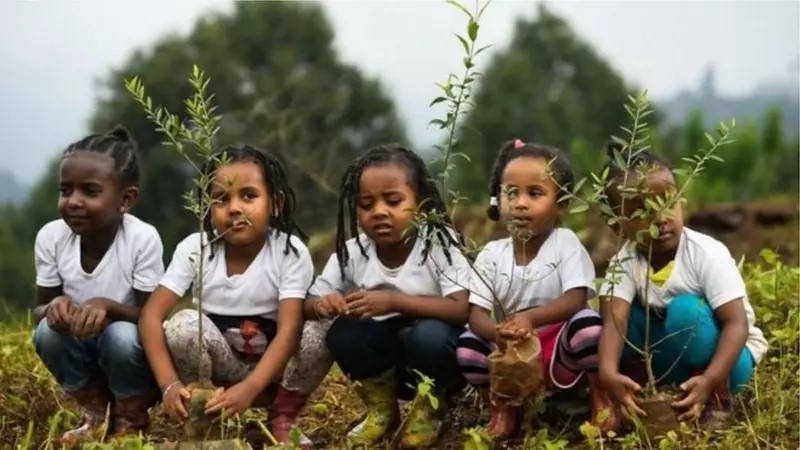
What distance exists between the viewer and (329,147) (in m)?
14.7

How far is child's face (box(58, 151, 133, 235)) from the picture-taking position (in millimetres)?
3617

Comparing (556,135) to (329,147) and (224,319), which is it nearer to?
(329,147)

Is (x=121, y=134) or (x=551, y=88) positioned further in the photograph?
(x=551, y=88)

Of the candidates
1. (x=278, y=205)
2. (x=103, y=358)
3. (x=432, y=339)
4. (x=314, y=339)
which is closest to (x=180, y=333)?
(x=103, y=358)

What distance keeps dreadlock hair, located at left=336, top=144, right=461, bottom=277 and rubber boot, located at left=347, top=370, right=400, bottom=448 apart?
376 mm

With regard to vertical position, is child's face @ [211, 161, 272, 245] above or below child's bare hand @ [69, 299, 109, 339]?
above

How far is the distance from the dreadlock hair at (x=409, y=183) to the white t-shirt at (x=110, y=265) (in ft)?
2.03

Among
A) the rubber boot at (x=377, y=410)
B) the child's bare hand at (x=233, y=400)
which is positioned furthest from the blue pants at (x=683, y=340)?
the child's bare hand at (x=233, y=400)

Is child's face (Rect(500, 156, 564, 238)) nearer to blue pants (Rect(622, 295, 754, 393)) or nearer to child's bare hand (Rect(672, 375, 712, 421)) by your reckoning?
blue pants (Rect(622, 295, 754, 393))

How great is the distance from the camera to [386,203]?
354 cm

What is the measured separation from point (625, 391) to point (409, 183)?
92 cm

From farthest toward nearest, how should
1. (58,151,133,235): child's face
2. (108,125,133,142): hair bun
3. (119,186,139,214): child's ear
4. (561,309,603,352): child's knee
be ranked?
(108,125,133,142): hair bun → (119,186,139,214): child's ear → (58,151,133,235): child's face → (561,309,603,352): child's knee

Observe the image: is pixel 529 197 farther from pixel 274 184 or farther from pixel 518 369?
pixel 274 184

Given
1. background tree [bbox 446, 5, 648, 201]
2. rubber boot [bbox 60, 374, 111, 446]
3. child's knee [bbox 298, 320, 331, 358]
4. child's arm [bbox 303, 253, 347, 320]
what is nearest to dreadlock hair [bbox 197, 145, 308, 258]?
child's arm [bbox 303, 253, 347, 320]
